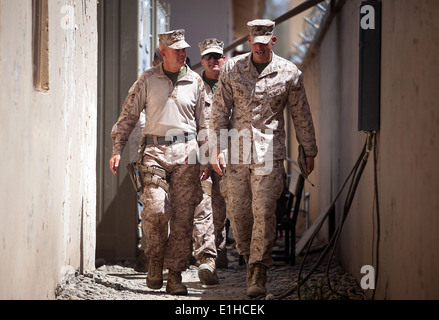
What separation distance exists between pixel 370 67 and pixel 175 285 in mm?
2277

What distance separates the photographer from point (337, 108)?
7457 mm

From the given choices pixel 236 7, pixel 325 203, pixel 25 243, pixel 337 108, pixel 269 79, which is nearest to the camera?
pixel 25 243

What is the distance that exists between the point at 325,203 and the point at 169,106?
3342 mm

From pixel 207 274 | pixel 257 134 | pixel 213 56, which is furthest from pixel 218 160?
pixel 213 56

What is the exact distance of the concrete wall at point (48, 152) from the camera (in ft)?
12.2

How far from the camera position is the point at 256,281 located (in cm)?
557

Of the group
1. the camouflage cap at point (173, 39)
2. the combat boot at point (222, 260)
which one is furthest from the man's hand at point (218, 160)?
the combat boot at point (222, 260)

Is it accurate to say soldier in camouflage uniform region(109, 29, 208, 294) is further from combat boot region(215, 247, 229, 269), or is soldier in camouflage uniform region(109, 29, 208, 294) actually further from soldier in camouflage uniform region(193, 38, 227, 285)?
combat boot region(215, 247, 229, 269)

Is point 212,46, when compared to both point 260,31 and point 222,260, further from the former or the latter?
point 222,260

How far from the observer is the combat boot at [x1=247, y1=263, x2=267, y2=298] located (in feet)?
18.1

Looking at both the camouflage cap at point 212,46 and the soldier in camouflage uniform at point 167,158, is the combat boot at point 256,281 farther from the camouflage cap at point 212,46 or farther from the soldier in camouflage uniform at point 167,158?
the camouflage cap at point 212,46

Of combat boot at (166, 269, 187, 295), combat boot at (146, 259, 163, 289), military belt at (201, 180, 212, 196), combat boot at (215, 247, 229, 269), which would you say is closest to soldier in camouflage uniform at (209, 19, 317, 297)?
combat boot at (166, 269, 187, 295)
